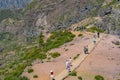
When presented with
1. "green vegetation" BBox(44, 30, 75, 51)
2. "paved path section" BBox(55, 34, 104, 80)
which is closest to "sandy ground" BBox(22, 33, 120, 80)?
"paved path section" BBox(55, 34, 104, 80)

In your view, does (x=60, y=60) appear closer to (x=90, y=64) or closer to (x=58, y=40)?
(x=90, y=64)

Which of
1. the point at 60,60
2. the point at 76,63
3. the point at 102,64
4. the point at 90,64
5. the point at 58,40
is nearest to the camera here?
the point at 90,64

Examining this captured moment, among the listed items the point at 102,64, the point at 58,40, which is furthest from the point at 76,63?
the point at 58,40

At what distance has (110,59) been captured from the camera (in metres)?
58.6

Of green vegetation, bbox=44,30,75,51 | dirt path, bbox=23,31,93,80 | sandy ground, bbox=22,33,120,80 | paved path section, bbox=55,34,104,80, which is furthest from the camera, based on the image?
green vegetation, bbox=44,30,75,51

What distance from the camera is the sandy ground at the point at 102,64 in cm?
5075

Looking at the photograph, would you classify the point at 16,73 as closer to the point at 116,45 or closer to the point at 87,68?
the point at 87,68

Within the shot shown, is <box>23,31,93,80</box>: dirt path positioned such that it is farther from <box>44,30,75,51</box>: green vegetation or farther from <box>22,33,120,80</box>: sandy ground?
<box>44,30,75,51</box>: green vegetation

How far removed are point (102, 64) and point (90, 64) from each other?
71.1 inches

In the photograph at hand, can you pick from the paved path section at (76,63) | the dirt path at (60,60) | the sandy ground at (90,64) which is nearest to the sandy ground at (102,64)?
the sandy ground at (90,64)

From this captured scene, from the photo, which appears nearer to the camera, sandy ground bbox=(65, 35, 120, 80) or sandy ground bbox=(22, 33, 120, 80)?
sandy ground bbox=(65, 35, 120, 80)

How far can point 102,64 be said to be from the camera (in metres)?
55.6

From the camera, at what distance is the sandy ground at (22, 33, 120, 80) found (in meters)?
51.3

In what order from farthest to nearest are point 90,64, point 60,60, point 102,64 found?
1. point 60,60
2. point 102,64
3. point 90,64
